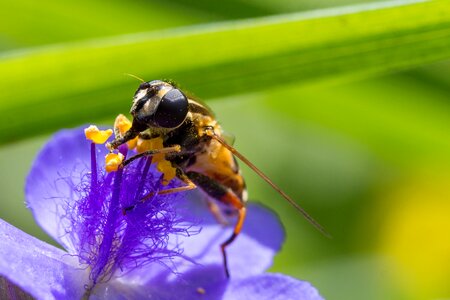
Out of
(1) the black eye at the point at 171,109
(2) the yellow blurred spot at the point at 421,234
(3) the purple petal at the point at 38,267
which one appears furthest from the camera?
(2) the yellow blurred spot at the point at 421,234

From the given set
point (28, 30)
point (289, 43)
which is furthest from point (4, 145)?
point (28, 30)

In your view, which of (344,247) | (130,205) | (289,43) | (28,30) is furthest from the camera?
(344,247)

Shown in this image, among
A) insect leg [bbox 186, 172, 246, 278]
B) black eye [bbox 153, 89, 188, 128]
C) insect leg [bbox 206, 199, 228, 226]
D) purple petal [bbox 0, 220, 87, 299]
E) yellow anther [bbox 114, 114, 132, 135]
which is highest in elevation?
black eye [bbox 153, 89, 188, 128]

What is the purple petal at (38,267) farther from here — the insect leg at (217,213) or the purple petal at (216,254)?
the insect leg at (217,213)

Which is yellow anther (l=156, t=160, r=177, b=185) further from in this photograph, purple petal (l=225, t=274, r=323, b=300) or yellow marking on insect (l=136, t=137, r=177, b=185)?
purple petal (l=225, t=274, r=323, b=300)

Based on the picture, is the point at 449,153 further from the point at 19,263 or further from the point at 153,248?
the point at 19,263

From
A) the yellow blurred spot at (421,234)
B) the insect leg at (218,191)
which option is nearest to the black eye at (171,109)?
the insect leg at (218,191)

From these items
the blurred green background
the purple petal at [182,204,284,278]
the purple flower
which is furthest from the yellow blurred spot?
the purple flower
